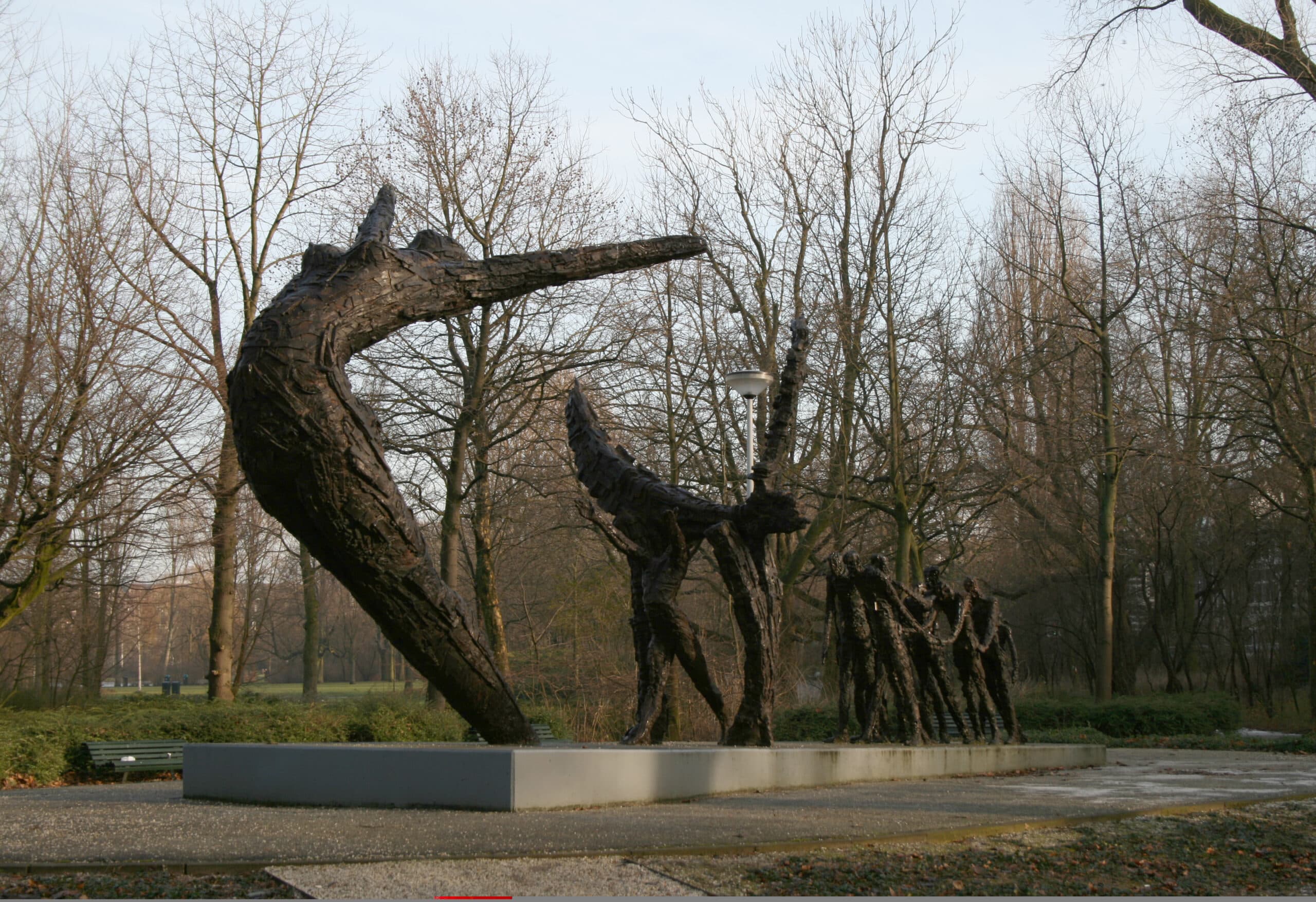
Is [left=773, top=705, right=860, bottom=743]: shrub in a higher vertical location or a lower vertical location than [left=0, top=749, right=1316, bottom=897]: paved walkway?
lower

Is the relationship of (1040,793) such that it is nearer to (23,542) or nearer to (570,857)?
(570,857)

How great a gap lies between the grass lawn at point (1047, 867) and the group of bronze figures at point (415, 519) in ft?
8.93

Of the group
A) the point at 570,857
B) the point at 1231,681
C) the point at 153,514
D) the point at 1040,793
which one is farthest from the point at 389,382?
the point at 1231,681

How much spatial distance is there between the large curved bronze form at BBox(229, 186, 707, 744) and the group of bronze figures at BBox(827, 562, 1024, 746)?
3.96 meters

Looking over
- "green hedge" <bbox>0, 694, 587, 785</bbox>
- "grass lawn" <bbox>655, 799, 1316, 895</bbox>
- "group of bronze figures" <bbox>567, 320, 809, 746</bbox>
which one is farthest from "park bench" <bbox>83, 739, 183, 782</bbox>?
"grass lawn" <bbox>655, 799, 1316, 895</bbox>

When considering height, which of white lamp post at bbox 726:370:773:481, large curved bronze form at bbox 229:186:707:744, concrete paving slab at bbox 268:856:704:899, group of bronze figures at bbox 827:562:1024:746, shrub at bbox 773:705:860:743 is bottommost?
shrub at bbox 773:705:860:743

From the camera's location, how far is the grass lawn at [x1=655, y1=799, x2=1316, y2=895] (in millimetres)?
5258

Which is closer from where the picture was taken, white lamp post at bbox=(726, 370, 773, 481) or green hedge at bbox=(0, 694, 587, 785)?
green hedge at bbox=(0, 694, 587, 785)

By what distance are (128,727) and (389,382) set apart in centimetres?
686

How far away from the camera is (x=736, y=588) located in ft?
30.3

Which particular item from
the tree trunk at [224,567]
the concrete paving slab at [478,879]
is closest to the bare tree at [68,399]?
the tree trunk at [224,567]

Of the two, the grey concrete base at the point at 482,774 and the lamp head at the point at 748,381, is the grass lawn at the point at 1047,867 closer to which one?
the grey concrete base at the point at 482,774

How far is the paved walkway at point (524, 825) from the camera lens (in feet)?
18.1

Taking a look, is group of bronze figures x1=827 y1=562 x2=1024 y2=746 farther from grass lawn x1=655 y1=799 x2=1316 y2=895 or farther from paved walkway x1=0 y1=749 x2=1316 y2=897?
grass lawn x1=655 y1=799 x2=1316 y2=895
